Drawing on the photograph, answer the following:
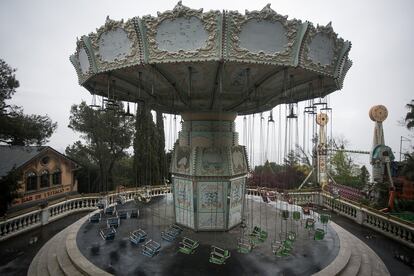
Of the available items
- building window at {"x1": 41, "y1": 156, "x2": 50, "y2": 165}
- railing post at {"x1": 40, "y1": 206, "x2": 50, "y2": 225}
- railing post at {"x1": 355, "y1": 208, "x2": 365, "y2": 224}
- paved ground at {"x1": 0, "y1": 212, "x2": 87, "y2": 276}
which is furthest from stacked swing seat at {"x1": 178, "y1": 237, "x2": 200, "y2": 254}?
building window at {"x1": 41, "y1": 156, "x2": 50, "y2": 165}

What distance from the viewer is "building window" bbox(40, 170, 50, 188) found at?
72.0ft

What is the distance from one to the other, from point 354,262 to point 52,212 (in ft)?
47.7

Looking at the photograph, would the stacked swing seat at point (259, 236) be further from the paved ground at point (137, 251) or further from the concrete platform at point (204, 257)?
the paved ground at point (137, 251)

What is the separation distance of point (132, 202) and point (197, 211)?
748 centimetres

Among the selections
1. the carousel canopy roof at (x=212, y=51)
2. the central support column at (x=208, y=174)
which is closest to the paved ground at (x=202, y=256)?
the central support column at (x=208, y=174)

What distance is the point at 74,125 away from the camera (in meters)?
30.4

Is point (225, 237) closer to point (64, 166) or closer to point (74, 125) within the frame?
point (64, 166)

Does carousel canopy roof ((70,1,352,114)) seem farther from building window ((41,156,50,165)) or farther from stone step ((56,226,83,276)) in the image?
building window ((41,156,50,165))

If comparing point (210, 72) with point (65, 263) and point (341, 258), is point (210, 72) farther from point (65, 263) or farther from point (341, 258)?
point (65, 263)

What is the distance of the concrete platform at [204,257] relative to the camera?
7.90 metres

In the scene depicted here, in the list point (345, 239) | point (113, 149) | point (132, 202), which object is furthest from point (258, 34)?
point (113, 149)

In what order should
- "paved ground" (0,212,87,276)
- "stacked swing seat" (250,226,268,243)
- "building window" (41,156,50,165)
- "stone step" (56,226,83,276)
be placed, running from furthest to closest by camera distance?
"building window" (41,156,50,165)
"paved ground" (0,212,87,276)
"stacked swing seat" (250,226,268,243)
"stone step" (56,226,83,276)

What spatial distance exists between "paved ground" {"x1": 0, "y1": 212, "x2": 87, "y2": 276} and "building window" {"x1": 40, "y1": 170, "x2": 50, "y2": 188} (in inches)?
375

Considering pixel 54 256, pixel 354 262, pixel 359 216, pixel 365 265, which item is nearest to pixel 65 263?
pixel 54 256
